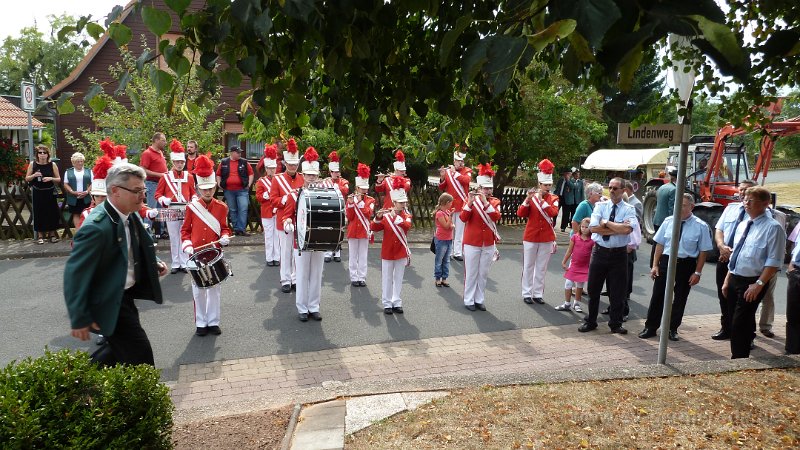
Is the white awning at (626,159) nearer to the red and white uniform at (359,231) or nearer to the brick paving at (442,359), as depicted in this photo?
the red and white uniform at (359,231)

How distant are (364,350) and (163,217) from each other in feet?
15.0

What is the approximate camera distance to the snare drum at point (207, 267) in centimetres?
636

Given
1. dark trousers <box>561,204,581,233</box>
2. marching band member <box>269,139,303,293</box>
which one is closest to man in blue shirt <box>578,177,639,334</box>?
marching band member <box>269,139,303,293</box>

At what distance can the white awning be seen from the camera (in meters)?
29.0

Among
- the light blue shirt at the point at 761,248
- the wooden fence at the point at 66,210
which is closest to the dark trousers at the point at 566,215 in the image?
the wooden fence at the point at 66,210

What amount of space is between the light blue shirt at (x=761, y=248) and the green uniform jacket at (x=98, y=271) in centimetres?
630

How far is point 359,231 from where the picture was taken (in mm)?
9797

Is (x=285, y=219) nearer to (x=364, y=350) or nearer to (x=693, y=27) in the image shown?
(x=364, y=350)

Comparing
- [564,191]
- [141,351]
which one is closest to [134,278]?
[141,351]

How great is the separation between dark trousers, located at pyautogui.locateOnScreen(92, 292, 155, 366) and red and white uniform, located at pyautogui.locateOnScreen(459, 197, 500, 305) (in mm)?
5366

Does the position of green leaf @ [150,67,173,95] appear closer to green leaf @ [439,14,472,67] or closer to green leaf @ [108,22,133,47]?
green leaf @ [108,22,133,47]

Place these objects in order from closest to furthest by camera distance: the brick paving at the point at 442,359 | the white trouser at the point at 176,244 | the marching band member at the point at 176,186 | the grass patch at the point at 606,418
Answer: the grass patch at the point at 606,418 < the brick paving at the point at 442,359 < the marching band member at the point at 176,186 < the white trouser at the point at 176,244

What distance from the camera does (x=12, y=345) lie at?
667 centimetres

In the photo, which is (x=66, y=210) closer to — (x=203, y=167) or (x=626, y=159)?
(x=203, y=167)
